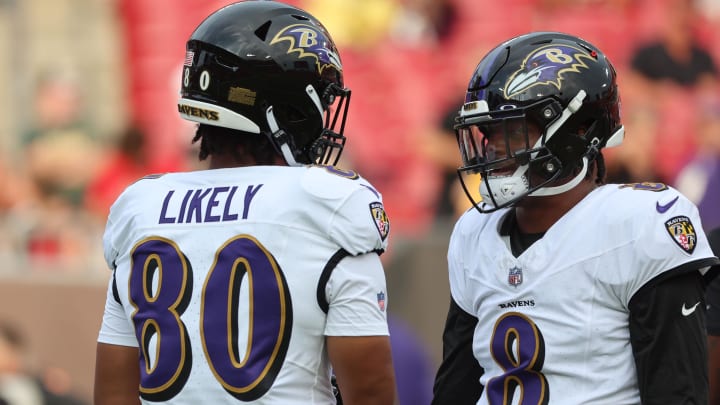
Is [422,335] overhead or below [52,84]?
below

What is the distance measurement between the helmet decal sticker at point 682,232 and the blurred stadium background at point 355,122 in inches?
139

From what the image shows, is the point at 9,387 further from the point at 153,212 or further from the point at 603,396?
the point at 603,396

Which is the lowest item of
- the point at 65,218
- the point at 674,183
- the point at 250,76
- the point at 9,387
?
the point at 9,387

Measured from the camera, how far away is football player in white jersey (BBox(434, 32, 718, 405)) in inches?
121

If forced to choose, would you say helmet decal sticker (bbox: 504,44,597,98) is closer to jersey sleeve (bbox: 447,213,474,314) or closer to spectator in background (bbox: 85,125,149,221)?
jersey sleeve (bbox: 447,213,474,314)

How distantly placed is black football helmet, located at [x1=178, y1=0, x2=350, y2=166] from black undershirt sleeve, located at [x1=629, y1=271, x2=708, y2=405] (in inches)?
36.1

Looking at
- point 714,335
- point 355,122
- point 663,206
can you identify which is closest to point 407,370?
point 714,335

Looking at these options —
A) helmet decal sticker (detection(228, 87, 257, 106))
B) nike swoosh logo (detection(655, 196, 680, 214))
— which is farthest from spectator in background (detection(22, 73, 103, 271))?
nike swoosh logo (detection(655, 196, 680, 214))

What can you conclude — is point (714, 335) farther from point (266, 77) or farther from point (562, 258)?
point (266, 77)

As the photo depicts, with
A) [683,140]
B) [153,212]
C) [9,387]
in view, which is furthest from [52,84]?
[153,212]

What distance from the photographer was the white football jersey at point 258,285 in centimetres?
306

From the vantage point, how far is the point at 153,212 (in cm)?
324

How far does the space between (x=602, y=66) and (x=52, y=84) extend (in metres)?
8.18

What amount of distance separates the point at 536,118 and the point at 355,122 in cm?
712
